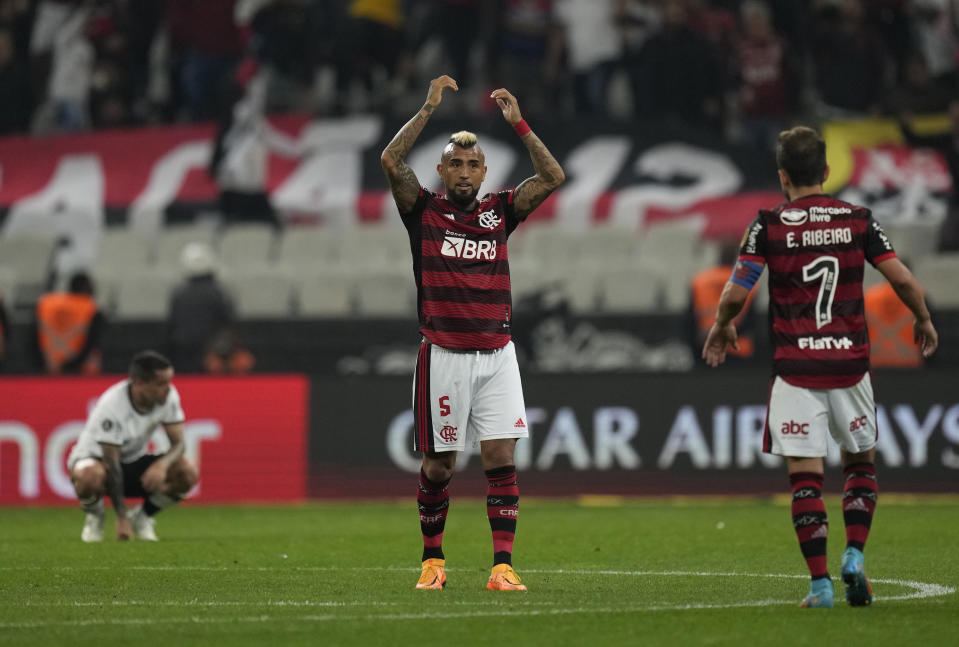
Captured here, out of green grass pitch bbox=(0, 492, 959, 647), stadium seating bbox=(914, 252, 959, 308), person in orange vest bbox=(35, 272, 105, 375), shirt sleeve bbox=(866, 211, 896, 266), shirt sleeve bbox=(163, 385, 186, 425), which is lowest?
green grass pitch bbox=(0, 492, 959, 647)

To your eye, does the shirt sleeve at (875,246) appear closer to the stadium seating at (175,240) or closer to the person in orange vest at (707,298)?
the person in orange vest at (707,298)

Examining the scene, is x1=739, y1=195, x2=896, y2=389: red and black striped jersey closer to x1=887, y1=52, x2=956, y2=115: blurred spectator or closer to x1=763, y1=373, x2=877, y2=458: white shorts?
x1=763, y1=373, x2=877, y2=458: white shorts

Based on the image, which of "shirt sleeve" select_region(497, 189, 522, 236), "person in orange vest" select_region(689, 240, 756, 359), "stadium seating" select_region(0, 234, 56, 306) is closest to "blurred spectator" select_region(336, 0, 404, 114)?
"stadium seating" select_region(0, 234, 56, 306)

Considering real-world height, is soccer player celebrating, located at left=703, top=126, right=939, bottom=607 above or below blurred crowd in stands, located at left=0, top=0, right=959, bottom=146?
below

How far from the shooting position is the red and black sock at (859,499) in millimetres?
7188

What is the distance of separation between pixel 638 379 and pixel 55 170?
990 cm

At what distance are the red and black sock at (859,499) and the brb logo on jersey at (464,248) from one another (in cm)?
201

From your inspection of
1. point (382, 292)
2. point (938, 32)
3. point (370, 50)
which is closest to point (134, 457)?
point (382, 292)

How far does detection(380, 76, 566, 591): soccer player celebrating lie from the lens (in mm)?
8094

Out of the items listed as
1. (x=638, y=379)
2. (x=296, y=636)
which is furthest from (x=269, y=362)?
(x=296, y=636)

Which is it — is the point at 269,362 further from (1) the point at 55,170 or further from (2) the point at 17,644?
(2) the point at 17,644

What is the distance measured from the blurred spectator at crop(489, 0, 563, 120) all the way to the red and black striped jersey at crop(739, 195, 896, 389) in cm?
1350

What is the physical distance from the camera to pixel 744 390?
1467 cm

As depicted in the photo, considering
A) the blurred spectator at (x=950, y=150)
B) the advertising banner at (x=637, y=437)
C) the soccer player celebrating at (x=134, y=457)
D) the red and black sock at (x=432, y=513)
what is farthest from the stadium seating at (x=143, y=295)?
the red and black sock at (x=432, y=513)
